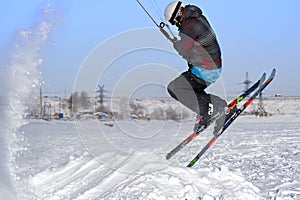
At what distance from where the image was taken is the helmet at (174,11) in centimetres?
554

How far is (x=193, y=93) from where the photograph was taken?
6.29 meters

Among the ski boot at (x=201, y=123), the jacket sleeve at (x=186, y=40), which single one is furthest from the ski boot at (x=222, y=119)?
the jacket sleeve at (x=186, y=40)

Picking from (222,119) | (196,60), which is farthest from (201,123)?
(196,60)

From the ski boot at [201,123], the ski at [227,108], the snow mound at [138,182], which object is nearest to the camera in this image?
the snow mound at [138,182]

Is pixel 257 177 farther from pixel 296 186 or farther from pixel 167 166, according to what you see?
pixel 167 166

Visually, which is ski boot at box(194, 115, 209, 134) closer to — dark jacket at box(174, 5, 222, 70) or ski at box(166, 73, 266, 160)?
ski at box(166, 73, 266, 160)

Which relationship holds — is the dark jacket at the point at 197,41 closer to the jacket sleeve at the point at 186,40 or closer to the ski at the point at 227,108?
the jacket sleeve at the point at 186,40

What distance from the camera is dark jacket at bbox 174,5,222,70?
18.1 ft

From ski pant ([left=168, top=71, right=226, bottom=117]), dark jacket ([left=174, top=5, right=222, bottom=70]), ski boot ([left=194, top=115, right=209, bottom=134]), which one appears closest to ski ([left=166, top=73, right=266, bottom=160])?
ski boot ([left=194, top=115, right=209, bottom=134])

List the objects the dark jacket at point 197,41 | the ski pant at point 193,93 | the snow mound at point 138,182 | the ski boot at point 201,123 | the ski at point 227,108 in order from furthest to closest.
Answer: the ski at point 227,108
the ski boot at point 201,123
the ski pant at point 193,93
the dark jacket at point 197,41
the snow mound at point 138,182

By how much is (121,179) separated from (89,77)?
2.94 meters

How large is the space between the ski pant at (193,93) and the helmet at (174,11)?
37.3 inches

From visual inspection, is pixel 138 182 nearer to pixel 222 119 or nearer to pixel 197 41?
pixel 197 41

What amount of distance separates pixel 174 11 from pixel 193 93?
58.0 inches
